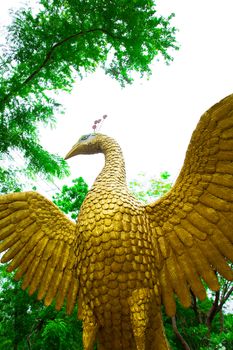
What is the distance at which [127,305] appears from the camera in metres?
1.48

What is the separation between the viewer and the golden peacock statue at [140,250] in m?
1.51

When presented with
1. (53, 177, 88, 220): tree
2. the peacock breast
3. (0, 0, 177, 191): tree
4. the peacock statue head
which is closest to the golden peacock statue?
the peacock breast

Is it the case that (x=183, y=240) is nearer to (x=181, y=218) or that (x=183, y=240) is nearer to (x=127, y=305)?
(x=181, y=218)

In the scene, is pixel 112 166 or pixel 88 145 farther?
pixel 88 145

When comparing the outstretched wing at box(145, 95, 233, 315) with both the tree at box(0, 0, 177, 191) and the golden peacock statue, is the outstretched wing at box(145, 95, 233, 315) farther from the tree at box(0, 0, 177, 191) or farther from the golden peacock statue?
Result: the tree at box(0, 0, 177, 191)

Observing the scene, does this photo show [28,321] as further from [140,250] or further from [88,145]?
[140,250]

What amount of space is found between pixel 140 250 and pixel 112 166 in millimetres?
621

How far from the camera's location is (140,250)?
1562 millimetres

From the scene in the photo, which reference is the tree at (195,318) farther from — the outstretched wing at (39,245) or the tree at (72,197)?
the outstretched wing at (39,245)

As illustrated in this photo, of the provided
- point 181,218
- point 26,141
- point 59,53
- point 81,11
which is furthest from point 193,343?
point 81,11

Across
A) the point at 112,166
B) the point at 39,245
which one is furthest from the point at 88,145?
the point at 39,245

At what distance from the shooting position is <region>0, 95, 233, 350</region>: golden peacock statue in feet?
4.96

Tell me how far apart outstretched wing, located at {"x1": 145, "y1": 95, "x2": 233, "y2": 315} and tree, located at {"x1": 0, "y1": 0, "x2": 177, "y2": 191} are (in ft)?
8.11

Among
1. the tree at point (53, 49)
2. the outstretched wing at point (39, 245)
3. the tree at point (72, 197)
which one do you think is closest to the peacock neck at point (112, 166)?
the outstretched wing at point (39, 245)
